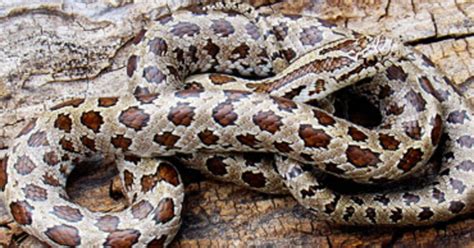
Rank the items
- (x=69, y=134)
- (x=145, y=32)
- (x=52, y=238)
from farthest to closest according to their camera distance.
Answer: (x=145, y=32) → (x=69, y=134) → (x=52, y=238)

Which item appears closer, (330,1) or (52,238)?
(52,238)

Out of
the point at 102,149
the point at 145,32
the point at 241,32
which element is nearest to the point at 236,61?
the point at 241,32

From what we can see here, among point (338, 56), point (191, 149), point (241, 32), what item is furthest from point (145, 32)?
point (338, 56)

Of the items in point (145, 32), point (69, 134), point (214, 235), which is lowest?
point (214, 235)

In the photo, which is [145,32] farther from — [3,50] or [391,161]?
[391,161]

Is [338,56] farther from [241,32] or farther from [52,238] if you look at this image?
[52,238]

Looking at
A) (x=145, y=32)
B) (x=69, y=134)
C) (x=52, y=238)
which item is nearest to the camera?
(x=52, y=238)

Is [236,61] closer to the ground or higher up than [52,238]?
higher up
